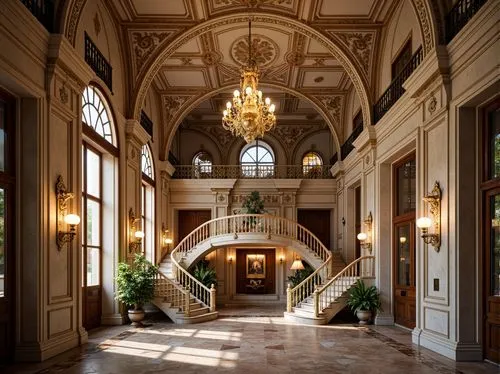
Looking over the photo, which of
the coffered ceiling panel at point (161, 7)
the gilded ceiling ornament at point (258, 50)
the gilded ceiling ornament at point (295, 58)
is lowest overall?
the gilded ceiling ornament at point (295, 58)

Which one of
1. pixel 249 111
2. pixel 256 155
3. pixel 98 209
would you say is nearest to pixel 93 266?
pixel 98 209

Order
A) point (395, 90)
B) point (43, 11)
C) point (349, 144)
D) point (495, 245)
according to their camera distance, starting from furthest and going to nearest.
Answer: point (349, 144)
point (395, 90)
point (43, 11)
point (495, 245)

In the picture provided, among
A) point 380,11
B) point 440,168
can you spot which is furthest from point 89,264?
point 380,11

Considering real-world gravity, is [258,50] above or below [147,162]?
above

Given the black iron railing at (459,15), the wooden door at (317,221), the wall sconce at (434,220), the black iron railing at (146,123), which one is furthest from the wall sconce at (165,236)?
the black iron railing at (459,15)

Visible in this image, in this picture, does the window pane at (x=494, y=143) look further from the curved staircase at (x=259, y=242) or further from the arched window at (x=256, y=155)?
the arched window at (x=256, y=155)

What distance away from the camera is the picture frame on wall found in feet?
68.9

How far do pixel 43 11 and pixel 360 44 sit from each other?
25.7 ft

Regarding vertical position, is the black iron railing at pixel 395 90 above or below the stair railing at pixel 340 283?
above

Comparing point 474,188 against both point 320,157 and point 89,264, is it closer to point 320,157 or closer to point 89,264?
point 89,264

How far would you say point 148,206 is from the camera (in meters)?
16.8

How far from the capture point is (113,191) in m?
12.3

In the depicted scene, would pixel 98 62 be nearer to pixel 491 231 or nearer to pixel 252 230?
pixel 252 230

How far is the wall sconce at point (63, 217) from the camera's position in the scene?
8539 mm
